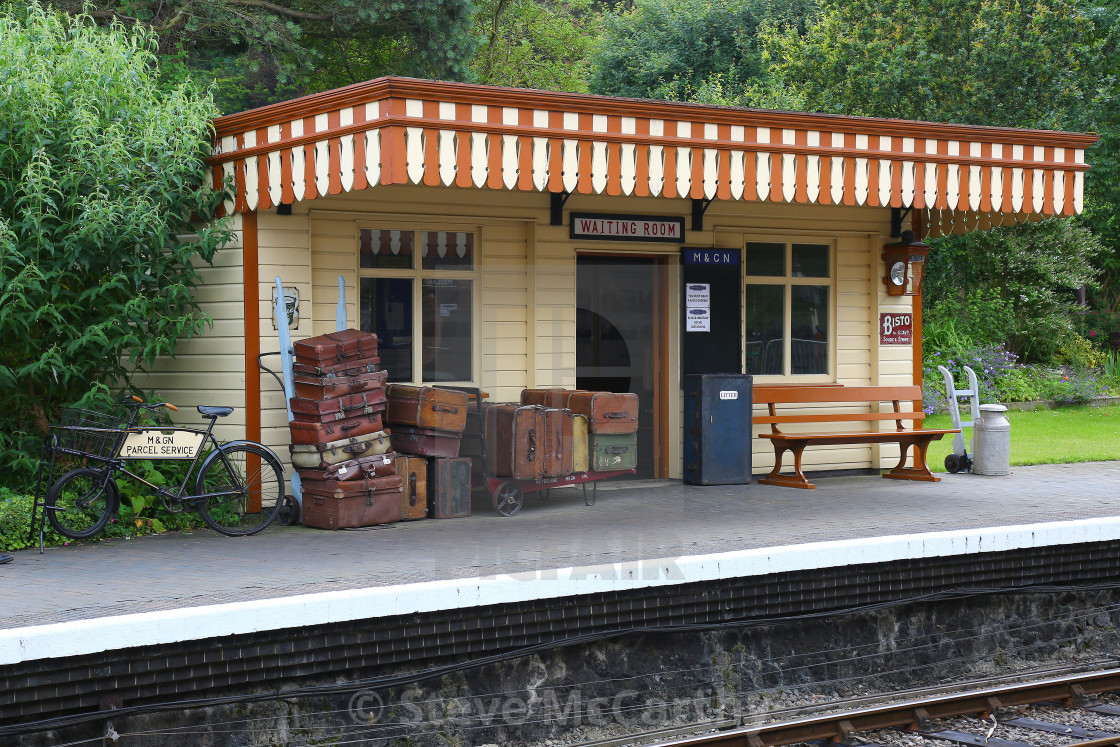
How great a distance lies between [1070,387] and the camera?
19875 mm

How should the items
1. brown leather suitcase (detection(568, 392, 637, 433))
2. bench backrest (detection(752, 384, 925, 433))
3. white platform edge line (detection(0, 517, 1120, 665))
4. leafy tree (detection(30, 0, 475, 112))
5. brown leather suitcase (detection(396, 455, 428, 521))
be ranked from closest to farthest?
white platform edge line (detection(0, 517, 1120, 665)) → brown leather suitcase (detection(396, 455, 428, 521)) → brown leather suitcase (detection(568, 392, 637, 433)) → bench backrest (detection(752, 384, 925, 433)) → leafy tree (detection(30, 0, 475, 112))

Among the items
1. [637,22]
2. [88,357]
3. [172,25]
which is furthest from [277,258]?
[637,22]

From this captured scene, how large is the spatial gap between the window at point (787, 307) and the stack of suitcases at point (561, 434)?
90.2 inches

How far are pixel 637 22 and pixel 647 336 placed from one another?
25.8m

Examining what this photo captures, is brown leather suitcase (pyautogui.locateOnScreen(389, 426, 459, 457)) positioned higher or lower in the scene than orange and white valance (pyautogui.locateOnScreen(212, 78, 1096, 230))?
lower

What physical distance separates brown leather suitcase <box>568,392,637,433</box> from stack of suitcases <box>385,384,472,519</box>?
3.25 feet

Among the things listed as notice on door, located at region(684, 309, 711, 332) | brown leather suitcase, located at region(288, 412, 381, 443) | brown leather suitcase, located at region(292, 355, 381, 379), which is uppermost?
notice on door, located at region(684, 309, 711, 332)

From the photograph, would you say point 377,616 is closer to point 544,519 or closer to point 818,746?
point 818,746

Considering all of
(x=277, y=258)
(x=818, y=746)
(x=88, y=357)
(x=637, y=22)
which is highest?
(x=637, y=22)

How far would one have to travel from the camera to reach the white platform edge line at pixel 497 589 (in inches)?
204

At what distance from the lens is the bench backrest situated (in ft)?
36.0

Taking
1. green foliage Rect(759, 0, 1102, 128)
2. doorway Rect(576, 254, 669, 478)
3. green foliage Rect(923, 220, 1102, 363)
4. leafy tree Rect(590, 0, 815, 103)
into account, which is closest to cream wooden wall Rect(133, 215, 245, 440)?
doorway Rect(576, 254, 669, 478)

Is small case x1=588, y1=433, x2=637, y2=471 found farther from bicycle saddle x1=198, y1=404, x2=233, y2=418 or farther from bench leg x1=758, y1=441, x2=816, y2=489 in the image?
bicycle saddle x1=198, y1=404, x2=233, y2=418

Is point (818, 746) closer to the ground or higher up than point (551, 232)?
closer to the ground
